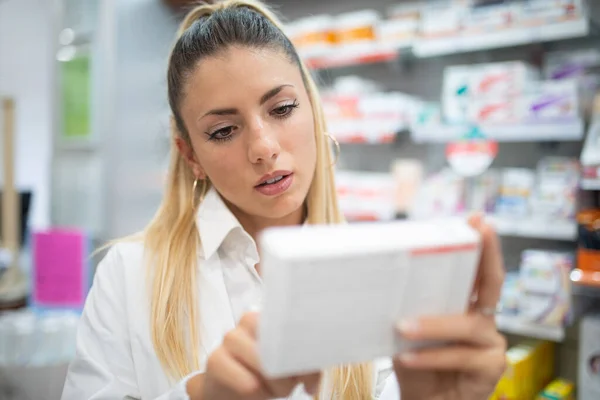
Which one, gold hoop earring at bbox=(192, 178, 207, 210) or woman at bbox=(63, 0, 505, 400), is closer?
woman at bbox=(63, 0, 505, 400)

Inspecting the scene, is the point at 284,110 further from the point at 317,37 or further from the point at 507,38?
the point at 317,37

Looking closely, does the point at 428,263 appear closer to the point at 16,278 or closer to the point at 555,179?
the point at 555,179

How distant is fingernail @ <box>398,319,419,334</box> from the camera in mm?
550

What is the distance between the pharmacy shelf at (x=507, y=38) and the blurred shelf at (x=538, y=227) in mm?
779

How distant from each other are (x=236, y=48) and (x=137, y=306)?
614mm

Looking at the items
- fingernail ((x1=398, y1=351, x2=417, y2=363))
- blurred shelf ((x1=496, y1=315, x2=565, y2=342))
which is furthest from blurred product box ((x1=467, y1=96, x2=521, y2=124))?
fingernail ((x1=398, y1=351, x2=417, y2=363))

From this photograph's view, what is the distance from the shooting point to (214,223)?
1140 millimetres

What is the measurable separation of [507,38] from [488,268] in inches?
71.5

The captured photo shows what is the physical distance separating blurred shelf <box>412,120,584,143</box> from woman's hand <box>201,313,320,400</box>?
1.78 metres

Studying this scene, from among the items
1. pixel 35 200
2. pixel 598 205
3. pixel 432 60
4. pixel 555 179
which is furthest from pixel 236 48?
pixel 35 200

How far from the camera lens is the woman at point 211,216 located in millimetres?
973

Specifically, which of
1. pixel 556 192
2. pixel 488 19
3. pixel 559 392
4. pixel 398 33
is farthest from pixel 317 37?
pixel 559 392

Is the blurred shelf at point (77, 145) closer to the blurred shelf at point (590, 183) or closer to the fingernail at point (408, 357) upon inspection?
the blurred shelf at point (590, 183)

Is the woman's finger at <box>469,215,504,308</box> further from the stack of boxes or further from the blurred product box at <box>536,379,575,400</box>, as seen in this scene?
the blurred product box at <box>536,379,575,400</box>
